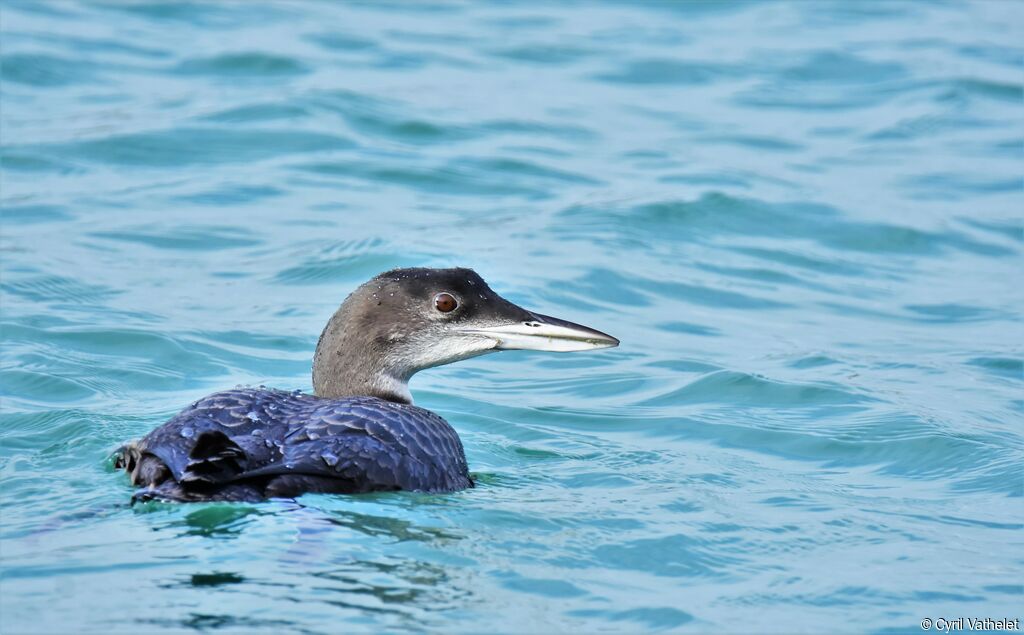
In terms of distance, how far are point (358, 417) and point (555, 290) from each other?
3896mm

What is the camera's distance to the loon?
510 cm

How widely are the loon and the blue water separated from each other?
103mm

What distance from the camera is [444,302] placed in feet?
20.7

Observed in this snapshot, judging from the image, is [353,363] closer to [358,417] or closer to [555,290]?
[358,417]

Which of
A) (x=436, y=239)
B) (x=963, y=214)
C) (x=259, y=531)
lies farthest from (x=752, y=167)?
(x=259, y=531)

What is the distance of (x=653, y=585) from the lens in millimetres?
5078

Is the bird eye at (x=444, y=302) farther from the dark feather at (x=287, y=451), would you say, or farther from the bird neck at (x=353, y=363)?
the dark feather at (x=287, y=451)

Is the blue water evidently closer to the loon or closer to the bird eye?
the loon

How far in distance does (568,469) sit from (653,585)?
1.38 metres

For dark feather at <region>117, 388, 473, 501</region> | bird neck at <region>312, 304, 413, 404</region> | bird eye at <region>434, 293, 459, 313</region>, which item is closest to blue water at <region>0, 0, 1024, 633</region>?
dark feather at <region>117, 388, 473, 501</region>

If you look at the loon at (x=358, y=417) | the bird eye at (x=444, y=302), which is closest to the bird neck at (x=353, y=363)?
the loon at (x=358, y=417)

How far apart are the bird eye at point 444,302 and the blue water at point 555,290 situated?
68 cm

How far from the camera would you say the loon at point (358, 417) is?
5.10m

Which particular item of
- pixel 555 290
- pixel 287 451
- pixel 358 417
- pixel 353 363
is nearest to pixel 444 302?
pixel 353 363
